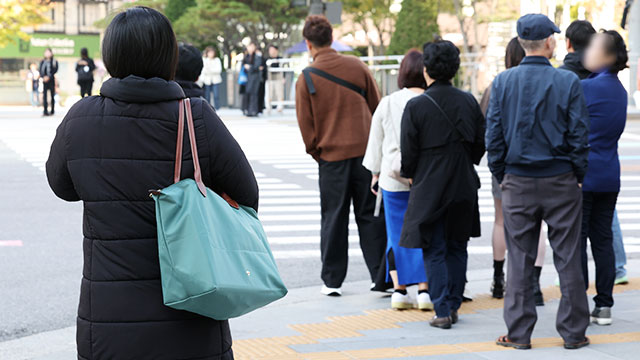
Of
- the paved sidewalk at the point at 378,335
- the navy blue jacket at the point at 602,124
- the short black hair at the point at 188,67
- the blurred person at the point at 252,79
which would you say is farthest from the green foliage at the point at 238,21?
the short black hair at the point at 188,67

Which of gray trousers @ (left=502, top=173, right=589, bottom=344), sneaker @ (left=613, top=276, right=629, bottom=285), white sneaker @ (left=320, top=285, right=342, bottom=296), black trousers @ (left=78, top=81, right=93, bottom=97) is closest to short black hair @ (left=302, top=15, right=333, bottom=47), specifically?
white sneaker @ (left=320, top=285, right=342, bottom=296)

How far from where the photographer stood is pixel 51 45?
69125 mm

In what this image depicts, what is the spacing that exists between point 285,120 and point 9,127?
7670 millimetres

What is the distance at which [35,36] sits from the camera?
67625 millimetres

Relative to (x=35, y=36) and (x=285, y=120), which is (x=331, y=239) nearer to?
(x=285, y=120)

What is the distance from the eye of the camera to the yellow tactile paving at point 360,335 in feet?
18.1

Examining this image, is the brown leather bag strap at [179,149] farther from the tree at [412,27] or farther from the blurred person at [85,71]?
the tree at [412,27]

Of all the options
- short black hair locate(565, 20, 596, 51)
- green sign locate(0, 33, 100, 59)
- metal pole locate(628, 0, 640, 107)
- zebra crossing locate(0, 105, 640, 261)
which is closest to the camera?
short black hair locate(565, 20, 596, 51)

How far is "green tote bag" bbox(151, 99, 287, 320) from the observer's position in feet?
9.77

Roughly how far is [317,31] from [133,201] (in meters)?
4.41

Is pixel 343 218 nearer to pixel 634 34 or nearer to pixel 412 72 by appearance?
pixel 412 72

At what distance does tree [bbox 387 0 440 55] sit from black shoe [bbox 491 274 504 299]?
36691 mm

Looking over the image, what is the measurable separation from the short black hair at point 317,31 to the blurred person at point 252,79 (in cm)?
2212

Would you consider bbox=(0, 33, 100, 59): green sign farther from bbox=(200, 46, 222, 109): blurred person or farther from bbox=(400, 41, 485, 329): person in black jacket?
bbox=(400, 41, 485, 329): person in black jacket
